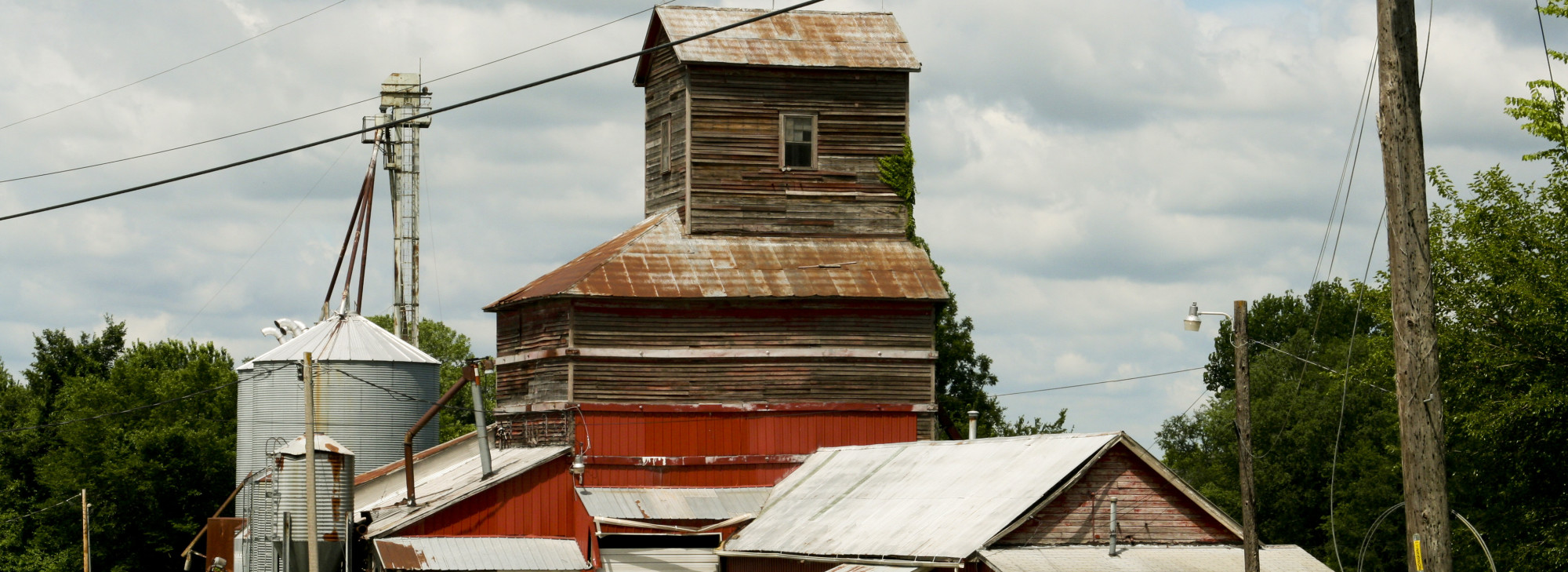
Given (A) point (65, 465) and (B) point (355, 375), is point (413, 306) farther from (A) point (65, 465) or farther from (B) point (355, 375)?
(B) point (355, 375)

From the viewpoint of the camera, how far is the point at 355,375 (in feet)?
133

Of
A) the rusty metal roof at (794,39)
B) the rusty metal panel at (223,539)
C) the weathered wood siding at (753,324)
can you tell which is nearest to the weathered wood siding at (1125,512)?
the weathered wood siding at (753,324)

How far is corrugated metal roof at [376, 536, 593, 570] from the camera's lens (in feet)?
99.0

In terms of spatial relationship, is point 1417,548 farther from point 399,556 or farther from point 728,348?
point 728,348

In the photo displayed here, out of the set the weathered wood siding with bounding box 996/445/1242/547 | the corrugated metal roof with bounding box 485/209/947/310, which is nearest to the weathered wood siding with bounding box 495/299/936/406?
the corrugated metal roof with bounding box 485/209/947/310

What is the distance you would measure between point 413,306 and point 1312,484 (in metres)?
37.2

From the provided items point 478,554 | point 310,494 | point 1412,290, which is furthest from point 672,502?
point 1412,290

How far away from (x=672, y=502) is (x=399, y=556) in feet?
19.5

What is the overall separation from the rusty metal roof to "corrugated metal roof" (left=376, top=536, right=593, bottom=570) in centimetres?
1152

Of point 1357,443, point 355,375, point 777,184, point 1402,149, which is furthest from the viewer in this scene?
point 1357,443

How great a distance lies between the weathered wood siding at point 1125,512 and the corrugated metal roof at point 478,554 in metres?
10.6

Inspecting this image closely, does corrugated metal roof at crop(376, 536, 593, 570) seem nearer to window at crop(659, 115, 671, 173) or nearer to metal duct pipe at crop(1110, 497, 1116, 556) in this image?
window at crop(659, 115, 671, 173)

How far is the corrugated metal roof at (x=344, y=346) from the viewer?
134ft

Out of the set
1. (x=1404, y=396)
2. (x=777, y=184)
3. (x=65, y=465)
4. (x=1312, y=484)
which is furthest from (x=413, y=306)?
(x=1404, y=396)
